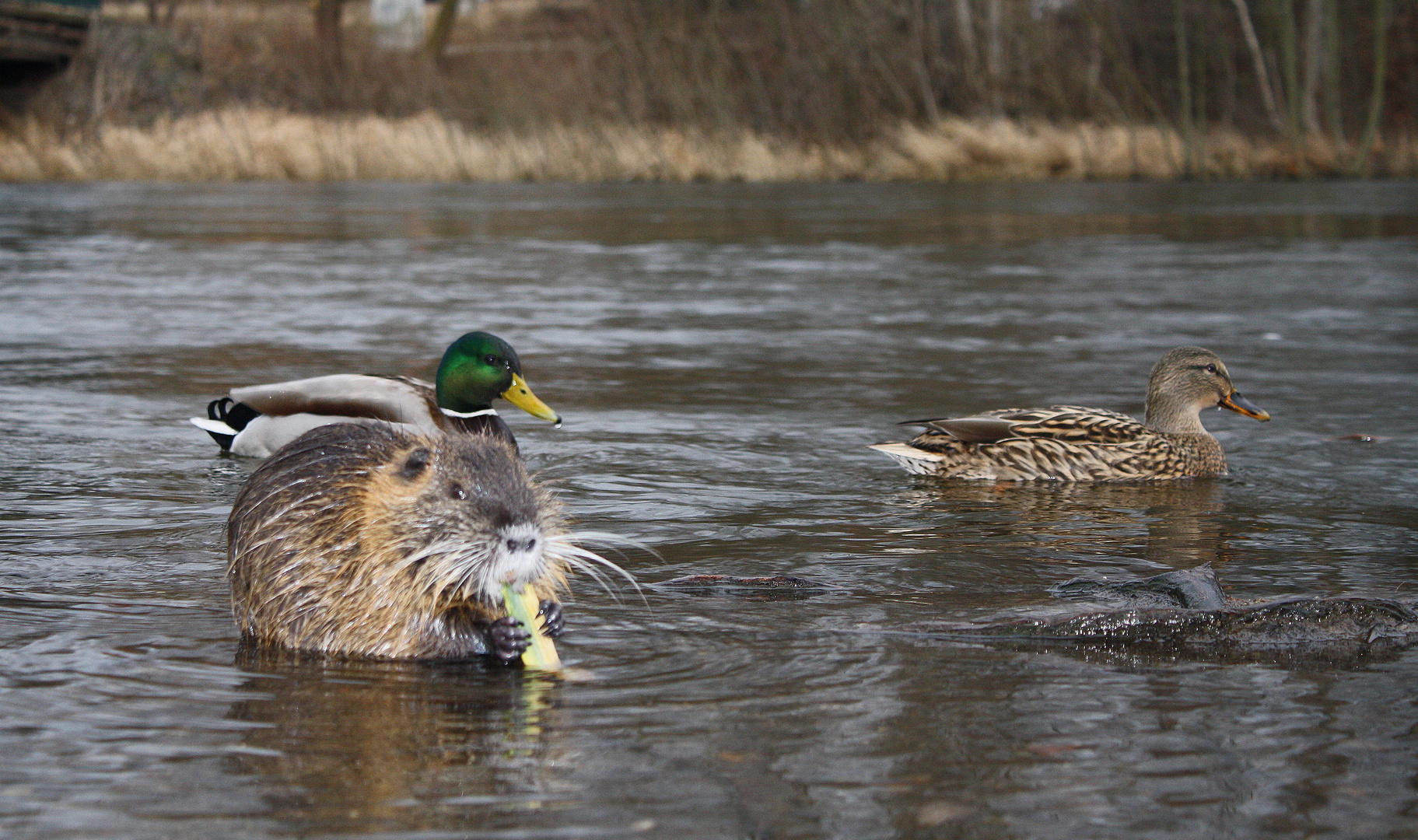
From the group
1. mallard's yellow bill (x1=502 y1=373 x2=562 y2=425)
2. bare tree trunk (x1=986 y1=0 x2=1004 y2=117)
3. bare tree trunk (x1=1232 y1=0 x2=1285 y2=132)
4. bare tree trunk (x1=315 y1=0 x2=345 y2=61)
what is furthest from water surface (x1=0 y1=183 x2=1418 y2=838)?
bare tree trunk (x1=315 y1=0 x2=345 y2=61)

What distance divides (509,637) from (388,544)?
40cm

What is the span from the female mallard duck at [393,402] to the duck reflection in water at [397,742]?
1.91m

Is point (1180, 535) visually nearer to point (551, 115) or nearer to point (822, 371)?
point (822, 371)

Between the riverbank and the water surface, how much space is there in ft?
60.5

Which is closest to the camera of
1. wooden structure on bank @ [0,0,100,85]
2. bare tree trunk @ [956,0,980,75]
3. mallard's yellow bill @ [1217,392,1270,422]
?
mallard's yellow bill @ [1217,392,1270,422]

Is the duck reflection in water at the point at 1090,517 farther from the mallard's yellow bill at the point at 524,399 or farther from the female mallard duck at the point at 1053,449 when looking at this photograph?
the mallard's yellow bill at the point at 524,399

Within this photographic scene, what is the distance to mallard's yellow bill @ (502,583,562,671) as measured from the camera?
4355 mm

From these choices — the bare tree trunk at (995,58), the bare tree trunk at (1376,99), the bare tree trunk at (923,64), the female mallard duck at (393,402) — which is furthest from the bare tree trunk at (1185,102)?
the female mallard duck at (393,402)

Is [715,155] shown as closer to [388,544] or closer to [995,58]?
[995,58]

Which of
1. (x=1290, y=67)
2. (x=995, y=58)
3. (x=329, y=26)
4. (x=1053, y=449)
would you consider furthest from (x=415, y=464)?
(x=329, y=26)

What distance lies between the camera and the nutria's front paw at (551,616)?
4.62 meters

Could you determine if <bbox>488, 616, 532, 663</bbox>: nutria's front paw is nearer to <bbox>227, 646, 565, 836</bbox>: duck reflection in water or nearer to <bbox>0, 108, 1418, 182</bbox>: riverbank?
<bbox>227, 646, 565, 836</bbox>: duck reflection in water

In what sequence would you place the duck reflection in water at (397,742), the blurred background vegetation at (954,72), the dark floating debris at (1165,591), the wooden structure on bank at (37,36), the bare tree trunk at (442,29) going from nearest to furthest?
the duck reflection in water at (397,742), the dark floating debris at (1165,591), the blurred background vegetation at (954,72), the wooden structure on bank at (37,36), the bare tree trunk at (442,29)

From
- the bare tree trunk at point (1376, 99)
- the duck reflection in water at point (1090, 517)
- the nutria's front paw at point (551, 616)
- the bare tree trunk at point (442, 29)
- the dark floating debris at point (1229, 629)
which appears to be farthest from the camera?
the bare tree trunk at point (442, 29)
